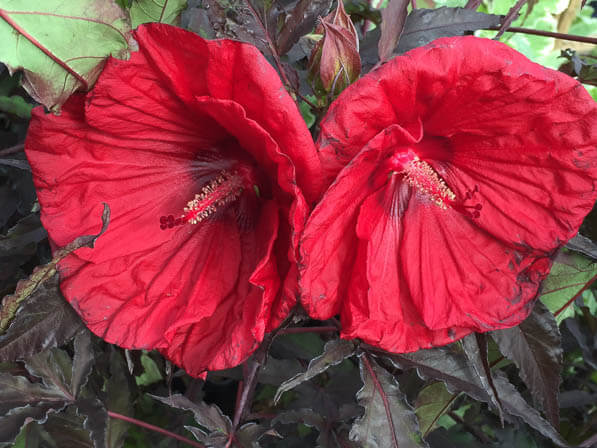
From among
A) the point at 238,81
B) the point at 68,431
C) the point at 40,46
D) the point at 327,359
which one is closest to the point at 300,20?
the point at 238,81

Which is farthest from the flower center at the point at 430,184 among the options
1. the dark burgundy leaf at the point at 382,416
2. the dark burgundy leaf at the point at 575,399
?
the dark burgundy leaf at the point at 575,399

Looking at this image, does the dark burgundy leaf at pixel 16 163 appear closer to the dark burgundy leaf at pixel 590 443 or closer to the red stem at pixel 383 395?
the red stem at pixel 383 395

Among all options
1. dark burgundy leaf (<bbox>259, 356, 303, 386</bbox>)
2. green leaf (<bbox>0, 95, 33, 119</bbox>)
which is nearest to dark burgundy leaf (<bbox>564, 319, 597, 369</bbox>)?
dark burgundy leaf (<bbox>259, 356, 303, 386</bbox>)

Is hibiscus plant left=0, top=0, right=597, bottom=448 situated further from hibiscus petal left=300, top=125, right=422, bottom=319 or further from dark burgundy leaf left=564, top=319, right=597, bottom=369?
dark burgundy leaf left=564, top=319, right=597, bottom=369

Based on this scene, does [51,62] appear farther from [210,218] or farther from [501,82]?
[501,82]

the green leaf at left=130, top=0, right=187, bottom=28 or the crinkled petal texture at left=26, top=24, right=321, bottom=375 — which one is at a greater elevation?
the green leaf at left=130, top=0, right=187, bottom=28
